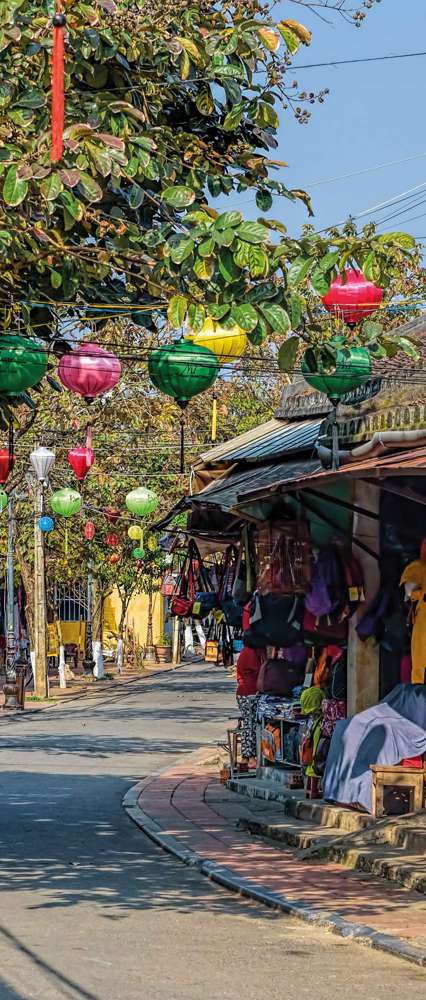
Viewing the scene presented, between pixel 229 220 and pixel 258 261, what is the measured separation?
275mm

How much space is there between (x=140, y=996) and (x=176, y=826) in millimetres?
7234

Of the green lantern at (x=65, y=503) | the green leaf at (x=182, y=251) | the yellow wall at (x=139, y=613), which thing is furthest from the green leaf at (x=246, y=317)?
the yellow wall at (x=139, y=613)

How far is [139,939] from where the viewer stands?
28.1ft

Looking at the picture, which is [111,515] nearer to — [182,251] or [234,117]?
[234,117]

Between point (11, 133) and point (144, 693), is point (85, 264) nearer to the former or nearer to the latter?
point (11, 133)

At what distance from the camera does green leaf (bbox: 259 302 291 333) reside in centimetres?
782

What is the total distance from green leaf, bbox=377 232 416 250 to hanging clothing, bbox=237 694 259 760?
30.9ft

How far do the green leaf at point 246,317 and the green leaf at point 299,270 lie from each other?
0.29 m

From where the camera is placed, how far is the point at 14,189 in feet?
25.8

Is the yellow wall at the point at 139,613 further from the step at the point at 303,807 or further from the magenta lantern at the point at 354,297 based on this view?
the magenta lantern at the point at 354,297

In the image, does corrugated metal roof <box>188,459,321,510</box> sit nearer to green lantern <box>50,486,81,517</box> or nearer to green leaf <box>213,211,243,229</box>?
green lantern <box>50,486,81,517</box>

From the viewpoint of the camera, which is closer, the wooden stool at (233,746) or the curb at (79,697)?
the wooden stool at (233,746)

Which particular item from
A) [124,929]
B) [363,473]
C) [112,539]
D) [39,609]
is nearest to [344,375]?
[363,473]

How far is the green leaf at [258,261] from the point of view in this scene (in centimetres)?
774
